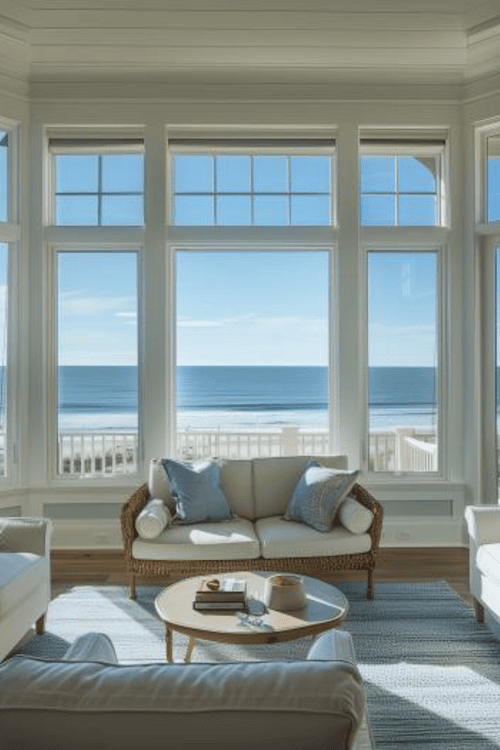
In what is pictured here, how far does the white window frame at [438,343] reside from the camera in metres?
5.52

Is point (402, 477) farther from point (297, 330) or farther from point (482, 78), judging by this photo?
point (482, 78)

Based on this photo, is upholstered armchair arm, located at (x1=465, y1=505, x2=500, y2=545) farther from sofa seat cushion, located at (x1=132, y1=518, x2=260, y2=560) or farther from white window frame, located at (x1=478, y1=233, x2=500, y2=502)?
white window frame, located at (x1=478, y1=233, x2=500, y2=502)

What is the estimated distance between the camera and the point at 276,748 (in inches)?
38.7

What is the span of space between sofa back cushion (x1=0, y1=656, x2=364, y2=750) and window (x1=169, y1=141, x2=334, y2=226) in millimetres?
4850

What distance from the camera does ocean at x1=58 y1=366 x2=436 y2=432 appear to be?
5.52 m

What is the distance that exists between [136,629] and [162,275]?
2899 millimetres

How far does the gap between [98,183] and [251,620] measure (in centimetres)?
404

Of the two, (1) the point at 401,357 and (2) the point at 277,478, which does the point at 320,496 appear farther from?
(1) the point at 401,357

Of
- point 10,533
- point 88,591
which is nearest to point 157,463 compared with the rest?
point 88,591

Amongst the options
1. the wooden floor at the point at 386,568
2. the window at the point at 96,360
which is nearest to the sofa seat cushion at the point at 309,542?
the wooden floor at the point at 386,568

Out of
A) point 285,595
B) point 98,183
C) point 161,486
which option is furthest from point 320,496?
point 98,183

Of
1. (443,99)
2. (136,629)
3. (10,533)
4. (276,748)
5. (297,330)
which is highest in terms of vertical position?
(443,99)

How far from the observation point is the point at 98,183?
5508 mm

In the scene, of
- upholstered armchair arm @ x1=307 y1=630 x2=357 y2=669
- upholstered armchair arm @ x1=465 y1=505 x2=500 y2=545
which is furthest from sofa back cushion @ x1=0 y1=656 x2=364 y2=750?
upholstered armchair arm @ x1=465 y1=505 x2=500 y2=545
